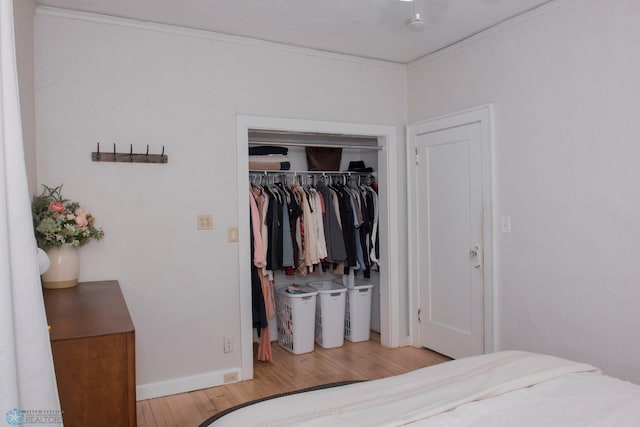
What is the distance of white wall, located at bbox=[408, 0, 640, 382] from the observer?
2467 millimetres

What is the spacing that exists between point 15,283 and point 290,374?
2944 millimetres

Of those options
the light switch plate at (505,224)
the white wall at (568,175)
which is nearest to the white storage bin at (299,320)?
the white wall at (568,175)

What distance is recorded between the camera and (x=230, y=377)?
11.1ft

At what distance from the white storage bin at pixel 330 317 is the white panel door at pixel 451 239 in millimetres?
723

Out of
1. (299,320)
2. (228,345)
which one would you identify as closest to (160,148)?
(228,345)

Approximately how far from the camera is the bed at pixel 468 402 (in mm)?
1331

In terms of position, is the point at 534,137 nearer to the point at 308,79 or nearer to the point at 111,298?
the point at 308,79

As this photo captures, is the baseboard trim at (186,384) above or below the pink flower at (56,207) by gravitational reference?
below

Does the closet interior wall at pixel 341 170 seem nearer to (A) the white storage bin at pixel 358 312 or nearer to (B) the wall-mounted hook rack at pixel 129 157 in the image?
(A) the white storage bin at pixel 358 312

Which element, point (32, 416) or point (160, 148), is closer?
point (32, 416)

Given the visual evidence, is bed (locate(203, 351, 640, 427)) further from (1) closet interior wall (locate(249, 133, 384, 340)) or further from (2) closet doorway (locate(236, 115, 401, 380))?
(1) closet interior wall (locate(249, 133, 384, 340))

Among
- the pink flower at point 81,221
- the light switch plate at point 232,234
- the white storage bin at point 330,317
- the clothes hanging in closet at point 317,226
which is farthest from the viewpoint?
the white storage bin at point 330,317

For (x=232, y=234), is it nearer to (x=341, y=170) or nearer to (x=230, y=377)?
(x=230, y=377)

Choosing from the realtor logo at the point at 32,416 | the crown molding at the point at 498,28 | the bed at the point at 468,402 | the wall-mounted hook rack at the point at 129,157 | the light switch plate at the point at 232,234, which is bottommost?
the bed at the point at 468,402
